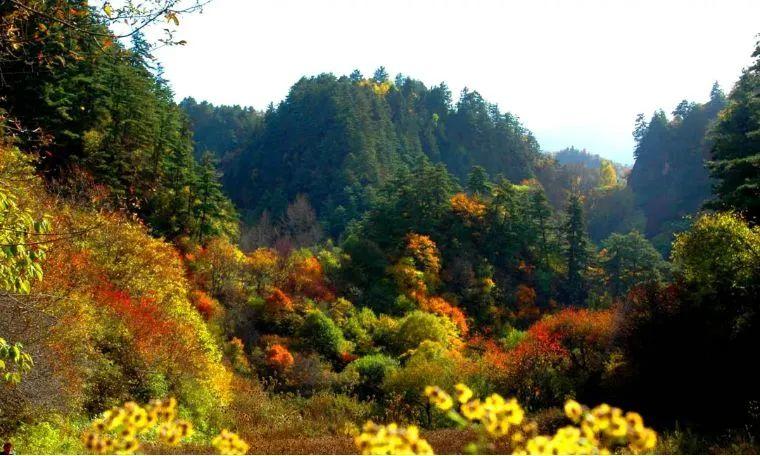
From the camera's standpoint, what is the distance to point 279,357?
2464 centimetres

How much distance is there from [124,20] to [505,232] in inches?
1470

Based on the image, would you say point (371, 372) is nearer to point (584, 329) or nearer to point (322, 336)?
point (322, 336)

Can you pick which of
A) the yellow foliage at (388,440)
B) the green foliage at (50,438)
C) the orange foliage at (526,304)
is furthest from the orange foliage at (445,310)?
the yellow foliage at (388,440)

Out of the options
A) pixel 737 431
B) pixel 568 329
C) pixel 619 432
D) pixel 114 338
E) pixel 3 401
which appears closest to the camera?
pixel 619 432

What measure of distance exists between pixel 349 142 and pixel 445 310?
4986 cm

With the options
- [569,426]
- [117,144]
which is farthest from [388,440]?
[117,144]

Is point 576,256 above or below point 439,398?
below

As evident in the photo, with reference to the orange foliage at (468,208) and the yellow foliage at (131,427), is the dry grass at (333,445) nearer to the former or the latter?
the yellow foliage at (131,427)

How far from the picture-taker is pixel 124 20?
502 cm

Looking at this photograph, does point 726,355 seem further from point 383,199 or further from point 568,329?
point 383,199

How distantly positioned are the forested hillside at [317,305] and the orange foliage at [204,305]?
132mm

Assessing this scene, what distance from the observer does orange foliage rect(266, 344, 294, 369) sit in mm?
24516

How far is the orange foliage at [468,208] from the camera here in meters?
40.0

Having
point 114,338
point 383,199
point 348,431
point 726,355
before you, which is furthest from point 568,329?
point 383,199
